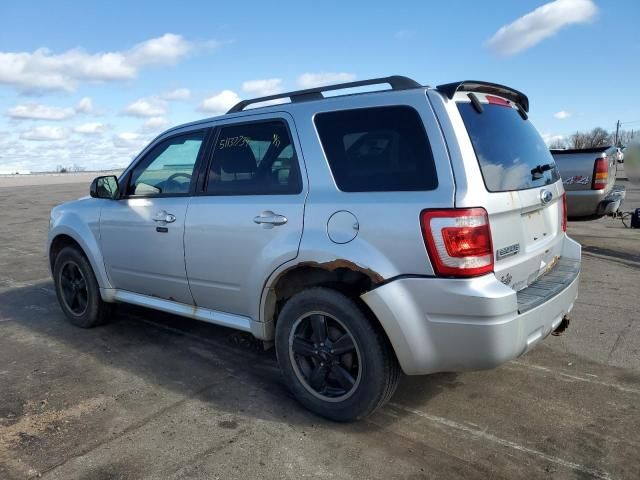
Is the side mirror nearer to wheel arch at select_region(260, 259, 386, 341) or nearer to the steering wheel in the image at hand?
the steering wheel

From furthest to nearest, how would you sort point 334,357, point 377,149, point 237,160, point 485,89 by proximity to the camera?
point 237,160 → point 485,89 → point 334,357 → point 377,149

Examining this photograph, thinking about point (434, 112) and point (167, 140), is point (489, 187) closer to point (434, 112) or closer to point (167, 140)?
point (434, 112)

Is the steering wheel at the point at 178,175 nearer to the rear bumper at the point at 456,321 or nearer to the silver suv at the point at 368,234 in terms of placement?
the silver suv at the point at 368,234

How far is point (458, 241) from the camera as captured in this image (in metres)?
2.66

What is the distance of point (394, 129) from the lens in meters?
2.98

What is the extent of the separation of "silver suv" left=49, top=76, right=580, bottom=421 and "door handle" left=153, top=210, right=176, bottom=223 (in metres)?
0.02

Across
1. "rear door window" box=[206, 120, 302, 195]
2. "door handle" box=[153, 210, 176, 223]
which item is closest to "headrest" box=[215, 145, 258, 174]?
"rear door window" box=[206, 120, 302, 195]

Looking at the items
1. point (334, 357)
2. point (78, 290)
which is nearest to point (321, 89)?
point (334, 357)

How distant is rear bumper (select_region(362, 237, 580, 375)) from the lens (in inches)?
104

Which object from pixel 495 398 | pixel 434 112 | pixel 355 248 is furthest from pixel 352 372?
pixel 434 112

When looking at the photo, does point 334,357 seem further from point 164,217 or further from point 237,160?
point 164,217

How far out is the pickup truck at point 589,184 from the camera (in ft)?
24.2

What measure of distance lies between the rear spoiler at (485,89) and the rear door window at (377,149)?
24cm

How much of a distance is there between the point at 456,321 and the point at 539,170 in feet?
4.52
